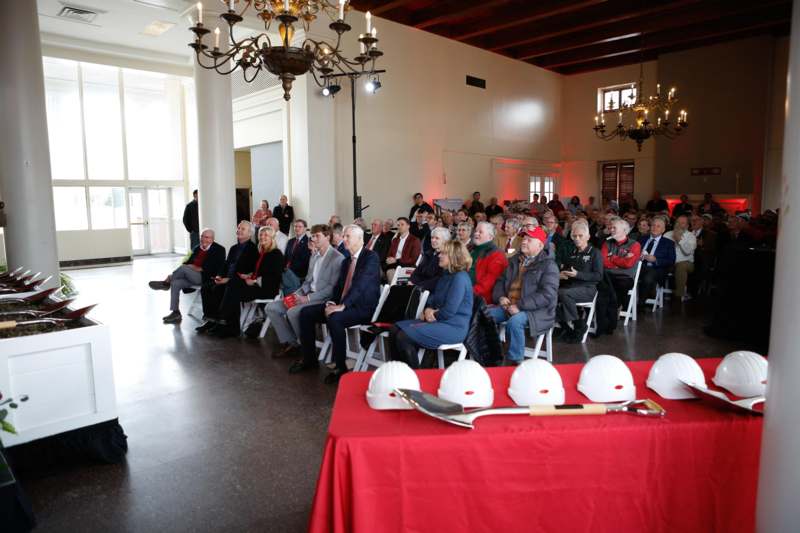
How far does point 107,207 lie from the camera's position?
43.5 feet

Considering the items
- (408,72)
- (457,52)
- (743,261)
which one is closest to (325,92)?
(408,72)

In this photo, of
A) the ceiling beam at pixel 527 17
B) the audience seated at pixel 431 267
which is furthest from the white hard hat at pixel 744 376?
the ceiling beam at pixel 527 17

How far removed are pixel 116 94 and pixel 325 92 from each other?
6570 millimetres

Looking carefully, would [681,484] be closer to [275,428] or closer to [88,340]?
[275,428]

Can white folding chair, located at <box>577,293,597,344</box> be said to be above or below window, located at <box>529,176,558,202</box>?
below

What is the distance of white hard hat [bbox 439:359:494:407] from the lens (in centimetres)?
167

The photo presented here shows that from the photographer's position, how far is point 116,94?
13.1m

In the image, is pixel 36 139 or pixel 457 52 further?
pixel 457 52

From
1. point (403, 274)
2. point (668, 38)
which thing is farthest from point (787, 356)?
point (668, 38)

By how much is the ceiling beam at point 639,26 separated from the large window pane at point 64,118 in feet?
36.2

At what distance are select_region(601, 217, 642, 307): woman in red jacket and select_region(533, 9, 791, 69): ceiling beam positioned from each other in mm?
9201

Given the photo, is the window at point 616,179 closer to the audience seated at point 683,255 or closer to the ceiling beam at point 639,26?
the ceiling beam at point 639,26

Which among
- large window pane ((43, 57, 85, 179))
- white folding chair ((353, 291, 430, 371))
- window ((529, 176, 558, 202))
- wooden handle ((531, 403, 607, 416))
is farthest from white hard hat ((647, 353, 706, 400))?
window ((529, 176, 558, 202))

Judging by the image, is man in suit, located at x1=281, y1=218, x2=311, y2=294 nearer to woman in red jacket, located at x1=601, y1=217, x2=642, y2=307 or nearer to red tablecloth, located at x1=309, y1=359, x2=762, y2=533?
woman in red jacket, located at x1=601, y1=217, x2=642, y2=307
